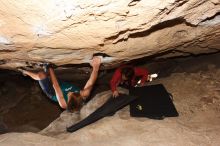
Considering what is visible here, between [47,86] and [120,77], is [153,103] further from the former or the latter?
[47,86]

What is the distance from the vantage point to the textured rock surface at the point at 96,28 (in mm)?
2234

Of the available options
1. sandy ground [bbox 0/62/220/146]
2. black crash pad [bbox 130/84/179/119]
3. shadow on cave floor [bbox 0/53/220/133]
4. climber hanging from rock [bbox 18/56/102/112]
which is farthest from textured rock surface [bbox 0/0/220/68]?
shadow on cave floor [bbox 0/53/220/133]

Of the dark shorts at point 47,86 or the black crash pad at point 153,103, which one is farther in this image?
the dark shorts at point 47,86

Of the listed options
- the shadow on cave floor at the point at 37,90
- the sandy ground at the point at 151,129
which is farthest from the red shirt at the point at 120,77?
the sandy ground at the point at 151,129

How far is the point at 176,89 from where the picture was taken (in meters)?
4.59

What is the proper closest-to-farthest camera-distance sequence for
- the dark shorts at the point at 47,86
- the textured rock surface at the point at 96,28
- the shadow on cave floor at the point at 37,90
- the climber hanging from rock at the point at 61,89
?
the textured rock surface at the point at 96,28 → the climber hanging from rock at the point at 61,89 → the dark shorts at the point at 47,86 → the shadow on cave floor at the point at 37,90

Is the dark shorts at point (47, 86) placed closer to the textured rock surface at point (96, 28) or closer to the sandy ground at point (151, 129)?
the sandy ground at point (151, 129)

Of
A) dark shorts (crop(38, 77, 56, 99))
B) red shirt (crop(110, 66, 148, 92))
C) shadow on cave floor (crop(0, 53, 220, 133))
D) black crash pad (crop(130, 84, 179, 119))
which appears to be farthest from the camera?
shadow on cave floor (crop(0, 53, 220, 133))

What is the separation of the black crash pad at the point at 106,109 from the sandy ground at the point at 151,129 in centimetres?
10

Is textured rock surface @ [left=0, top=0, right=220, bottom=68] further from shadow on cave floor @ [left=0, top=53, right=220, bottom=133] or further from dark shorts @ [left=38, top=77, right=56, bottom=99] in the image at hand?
shadow on cave floor @ [left=0, top=53, right=220, bottom=133]

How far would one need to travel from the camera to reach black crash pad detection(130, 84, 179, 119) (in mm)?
3875

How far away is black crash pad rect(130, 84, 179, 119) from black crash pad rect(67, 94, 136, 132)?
135 millimetres

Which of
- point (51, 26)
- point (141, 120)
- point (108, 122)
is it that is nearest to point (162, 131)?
point (141, 120)

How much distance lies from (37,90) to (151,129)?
11.6ft
